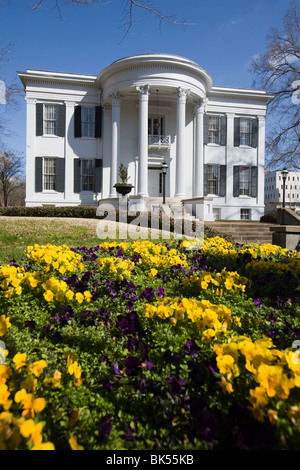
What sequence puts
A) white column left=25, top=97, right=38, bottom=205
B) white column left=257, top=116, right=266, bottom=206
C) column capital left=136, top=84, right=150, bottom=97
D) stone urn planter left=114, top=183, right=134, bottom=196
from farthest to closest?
white column left=257, top=116, right=266, bottom=206
white column left=25, top=97, right=38, bottom=205
column capital left=136, top=84, right=150, bottom=97
stone urn planter left=114, top=183, right=134, bottom=196

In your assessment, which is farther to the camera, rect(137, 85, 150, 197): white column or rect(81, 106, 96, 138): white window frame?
rect(81, 106, 96, 138): white window frame

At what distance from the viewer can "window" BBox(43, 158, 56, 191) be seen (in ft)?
65.6

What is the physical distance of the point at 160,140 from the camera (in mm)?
19844

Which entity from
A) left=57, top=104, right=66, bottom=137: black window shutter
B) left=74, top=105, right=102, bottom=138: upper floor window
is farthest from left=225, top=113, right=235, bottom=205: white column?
left=57, top=104, right=66, bottom=137: black window shutter

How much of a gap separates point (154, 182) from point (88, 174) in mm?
4701

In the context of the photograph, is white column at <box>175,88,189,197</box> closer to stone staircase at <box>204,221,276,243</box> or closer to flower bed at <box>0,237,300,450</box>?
stone staircase at <box>204,221,276,243</box>

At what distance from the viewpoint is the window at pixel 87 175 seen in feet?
66.4

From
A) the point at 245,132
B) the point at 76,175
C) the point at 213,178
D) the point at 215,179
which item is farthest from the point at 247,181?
the point at 76,175

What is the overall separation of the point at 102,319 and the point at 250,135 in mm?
22819

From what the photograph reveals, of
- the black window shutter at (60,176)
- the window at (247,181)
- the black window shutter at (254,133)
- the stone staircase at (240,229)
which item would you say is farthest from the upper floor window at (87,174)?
the black window shutter at (254,133)

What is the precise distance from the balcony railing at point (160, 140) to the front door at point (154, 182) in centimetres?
172

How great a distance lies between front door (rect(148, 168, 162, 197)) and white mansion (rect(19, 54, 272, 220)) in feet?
0.23

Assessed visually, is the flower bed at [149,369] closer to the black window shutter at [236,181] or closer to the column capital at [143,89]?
the column capital at [143,89]

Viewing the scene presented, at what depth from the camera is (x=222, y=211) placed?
21.8m
